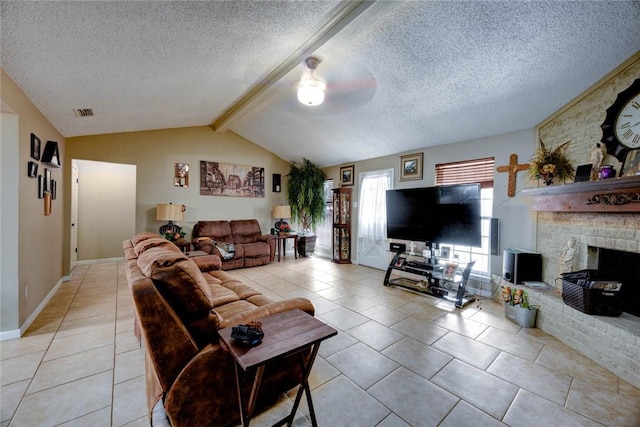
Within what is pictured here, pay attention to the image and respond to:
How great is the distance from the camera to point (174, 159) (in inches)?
221

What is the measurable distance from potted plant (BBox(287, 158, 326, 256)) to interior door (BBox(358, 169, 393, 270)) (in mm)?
1305

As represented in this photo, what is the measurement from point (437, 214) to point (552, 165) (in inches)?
56.1

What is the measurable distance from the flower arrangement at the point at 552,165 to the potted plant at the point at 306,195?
446 centimetres

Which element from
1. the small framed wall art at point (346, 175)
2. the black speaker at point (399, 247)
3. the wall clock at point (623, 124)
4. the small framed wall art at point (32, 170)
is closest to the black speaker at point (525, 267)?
the wall clock at point (623, 124)

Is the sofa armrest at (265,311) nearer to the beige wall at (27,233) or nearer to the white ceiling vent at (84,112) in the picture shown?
the beige wall at (27,233)

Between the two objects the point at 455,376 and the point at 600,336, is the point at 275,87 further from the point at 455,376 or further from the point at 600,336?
the point at 600,336

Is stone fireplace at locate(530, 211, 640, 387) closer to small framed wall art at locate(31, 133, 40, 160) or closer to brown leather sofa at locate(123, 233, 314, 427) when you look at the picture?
brown leather sofa at locate(123, 233, 314, 427)

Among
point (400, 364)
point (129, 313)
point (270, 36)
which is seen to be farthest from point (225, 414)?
point (270, 36)

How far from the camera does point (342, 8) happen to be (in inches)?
86.4

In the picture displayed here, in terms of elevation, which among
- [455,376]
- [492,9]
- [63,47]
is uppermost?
[492,9]

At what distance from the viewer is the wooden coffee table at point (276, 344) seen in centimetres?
118

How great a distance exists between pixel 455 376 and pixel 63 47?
4.07m

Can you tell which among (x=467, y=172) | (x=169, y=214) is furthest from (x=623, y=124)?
(x=169, y=214)

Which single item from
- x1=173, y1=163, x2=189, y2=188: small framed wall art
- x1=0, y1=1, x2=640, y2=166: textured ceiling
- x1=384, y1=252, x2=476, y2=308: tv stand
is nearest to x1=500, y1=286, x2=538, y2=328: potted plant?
x1=384, y1=252, x2=476, y2=308: tv stand
